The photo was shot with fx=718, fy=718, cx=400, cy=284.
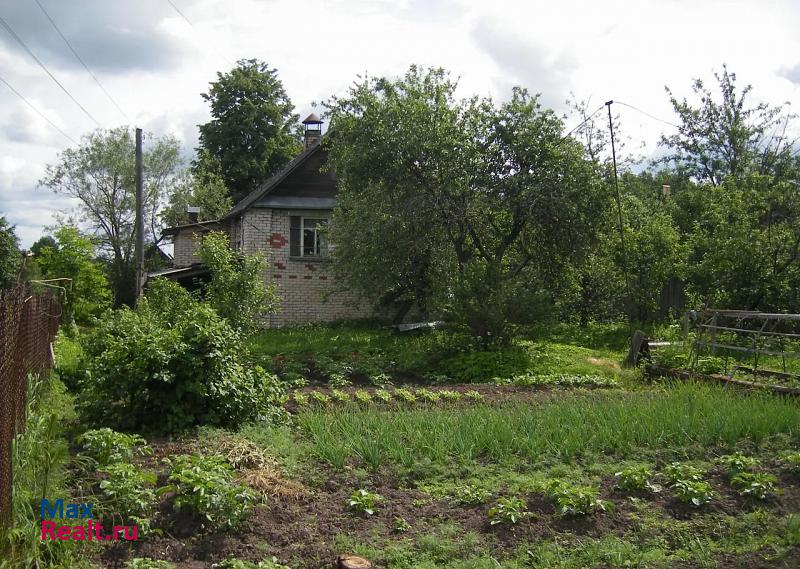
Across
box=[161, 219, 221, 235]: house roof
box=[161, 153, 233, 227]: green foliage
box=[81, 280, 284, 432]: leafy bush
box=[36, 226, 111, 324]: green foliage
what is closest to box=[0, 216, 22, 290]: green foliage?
box=[36, 226, 111, 324]: green foliage

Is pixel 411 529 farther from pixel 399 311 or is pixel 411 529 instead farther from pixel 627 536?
pixel 399 311

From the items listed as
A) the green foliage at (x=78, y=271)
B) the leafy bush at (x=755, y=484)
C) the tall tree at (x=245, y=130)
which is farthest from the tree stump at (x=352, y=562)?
the tall tree at (x=245, y=130)

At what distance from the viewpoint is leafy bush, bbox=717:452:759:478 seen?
5.72 m

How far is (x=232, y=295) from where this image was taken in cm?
1484

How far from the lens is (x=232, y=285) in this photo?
48.8ft

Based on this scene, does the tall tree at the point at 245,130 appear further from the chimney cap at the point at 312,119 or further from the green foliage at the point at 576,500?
the green foliage at the point at 576,500

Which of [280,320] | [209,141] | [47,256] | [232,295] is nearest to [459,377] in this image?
[232,295]

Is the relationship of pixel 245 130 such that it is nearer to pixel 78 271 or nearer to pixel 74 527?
pixel 78 271

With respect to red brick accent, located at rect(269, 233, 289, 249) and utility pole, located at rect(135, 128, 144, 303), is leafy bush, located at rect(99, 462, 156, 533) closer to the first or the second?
utility pole, located at rect(135, 128, 144, 303)

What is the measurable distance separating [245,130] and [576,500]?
37945 mm

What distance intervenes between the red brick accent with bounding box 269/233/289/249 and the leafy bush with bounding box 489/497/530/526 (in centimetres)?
1842

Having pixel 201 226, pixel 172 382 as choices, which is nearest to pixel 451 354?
pixel 172 382

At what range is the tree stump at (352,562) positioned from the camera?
4164 millimetres

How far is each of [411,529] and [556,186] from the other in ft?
41.5
